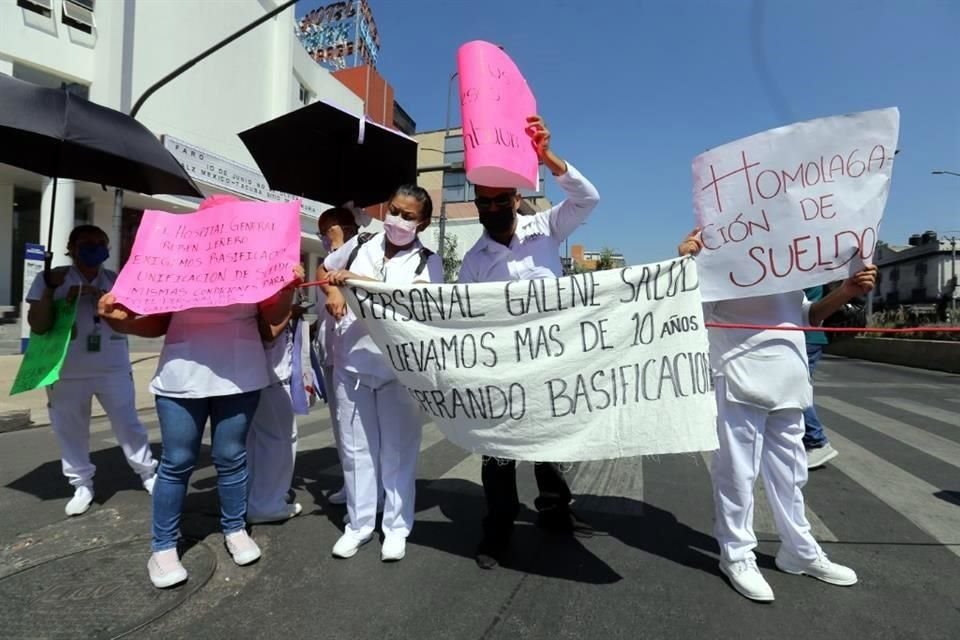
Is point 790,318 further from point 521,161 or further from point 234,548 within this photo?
point 234,548

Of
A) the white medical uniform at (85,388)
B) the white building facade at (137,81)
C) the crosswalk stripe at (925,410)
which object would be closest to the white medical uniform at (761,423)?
the white medical uniform at (85,388)

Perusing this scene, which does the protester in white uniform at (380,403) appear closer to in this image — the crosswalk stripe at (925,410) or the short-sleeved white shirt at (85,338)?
the short-sleeved white shirt at (85,338)

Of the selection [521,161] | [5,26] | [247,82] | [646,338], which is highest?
[247,82]

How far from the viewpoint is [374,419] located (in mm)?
3133

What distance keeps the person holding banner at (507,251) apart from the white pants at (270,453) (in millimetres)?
1383

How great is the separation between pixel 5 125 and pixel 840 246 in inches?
170

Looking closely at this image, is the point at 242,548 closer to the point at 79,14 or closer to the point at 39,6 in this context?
the point at 39,6

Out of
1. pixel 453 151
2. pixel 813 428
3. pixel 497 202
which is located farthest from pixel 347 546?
pixel 453 151

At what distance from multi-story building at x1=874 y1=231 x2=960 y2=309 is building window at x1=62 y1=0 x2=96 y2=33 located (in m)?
62.1

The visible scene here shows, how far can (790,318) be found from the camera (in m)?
2.79

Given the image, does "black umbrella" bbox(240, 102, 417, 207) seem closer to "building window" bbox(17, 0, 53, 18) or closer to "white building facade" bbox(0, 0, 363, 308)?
"white building facade" bbox(0, 0, 363, 308)

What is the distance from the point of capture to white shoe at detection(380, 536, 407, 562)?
2.98 meters

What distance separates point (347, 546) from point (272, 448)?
2.98 feet

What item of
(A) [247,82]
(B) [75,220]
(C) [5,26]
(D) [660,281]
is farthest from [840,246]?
(A) [247,82]
